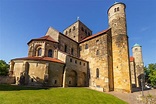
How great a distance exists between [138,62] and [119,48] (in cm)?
2525

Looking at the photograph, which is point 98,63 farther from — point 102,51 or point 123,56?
point 123,56

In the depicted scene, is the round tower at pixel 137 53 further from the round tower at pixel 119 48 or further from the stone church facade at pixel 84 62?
the stone church facade at pixel 84 62

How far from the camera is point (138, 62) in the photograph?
47938 mm

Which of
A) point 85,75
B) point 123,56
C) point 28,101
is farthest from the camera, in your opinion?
point 85,75

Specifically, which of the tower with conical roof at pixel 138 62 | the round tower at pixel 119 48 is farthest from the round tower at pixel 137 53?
the round tower at pixel 119 48

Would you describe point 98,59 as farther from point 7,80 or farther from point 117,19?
point 7,80

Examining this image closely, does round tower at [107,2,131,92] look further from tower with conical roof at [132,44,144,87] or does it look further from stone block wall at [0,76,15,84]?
tower with conical roof at [132,44,144,87]

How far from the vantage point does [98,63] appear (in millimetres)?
29312

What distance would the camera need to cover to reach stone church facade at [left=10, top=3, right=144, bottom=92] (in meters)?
23.5

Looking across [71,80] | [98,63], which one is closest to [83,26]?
[98,63]

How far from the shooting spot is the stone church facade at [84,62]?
23.5 m

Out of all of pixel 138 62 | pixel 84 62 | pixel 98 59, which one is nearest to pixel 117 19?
pixel 98 59

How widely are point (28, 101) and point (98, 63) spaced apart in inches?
799

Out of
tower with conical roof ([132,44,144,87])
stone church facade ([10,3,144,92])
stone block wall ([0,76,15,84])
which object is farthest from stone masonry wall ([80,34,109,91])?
tower with conical roof ([132,44,144,87])
